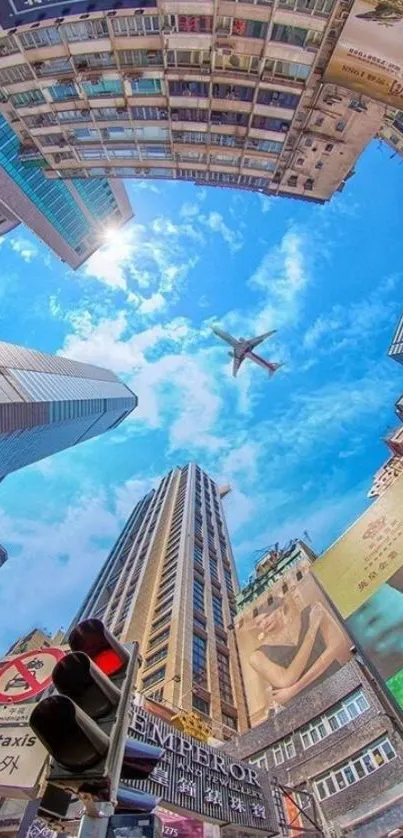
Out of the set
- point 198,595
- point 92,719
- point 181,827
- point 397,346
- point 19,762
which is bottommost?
point 92,719

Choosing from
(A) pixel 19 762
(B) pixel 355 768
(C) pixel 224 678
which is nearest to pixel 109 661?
(A) pixel 19 762

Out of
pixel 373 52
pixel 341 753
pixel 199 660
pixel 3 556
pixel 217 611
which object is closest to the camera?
pixel 341 753

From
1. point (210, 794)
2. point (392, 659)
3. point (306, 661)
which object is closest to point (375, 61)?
point (392, 659)

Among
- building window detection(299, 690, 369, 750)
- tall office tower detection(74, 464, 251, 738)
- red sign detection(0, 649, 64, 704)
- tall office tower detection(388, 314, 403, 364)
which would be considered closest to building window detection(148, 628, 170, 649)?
tall office tower detection(74, 464, 251, 738)

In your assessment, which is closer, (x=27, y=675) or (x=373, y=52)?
(x=27, y=675)

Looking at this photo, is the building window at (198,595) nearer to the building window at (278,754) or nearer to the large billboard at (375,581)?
the building window at (278,754)

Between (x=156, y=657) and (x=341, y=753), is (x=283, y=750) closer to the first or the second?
(x=341, y=753)

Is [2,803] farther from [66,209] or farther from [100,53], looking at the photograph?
[66,209]
